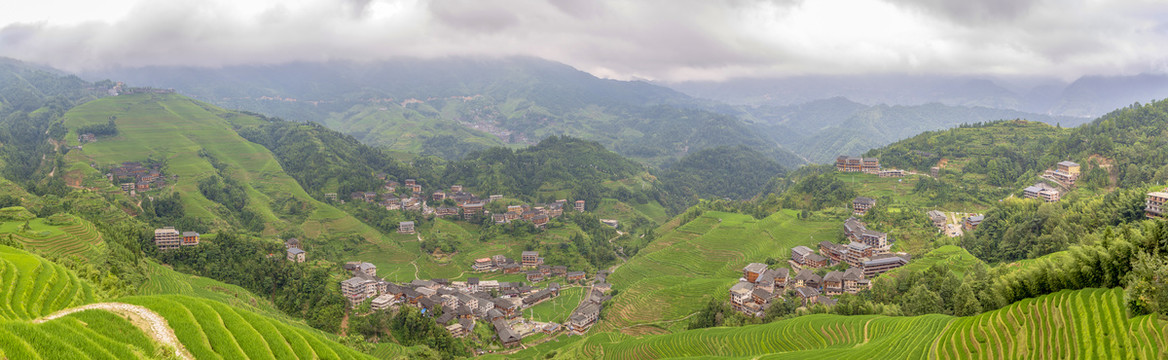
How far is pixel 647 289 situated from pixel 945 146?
43939 millimetres

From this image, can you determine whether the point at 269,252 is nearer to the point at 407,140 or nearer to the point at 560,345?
the point at 560,345

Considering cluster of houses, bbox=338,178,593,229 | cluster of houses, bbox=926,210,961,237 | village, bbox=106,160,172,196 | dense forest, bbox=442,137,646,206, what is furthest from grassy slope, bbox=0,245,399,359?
dense forest, bbox=442,137,646,206

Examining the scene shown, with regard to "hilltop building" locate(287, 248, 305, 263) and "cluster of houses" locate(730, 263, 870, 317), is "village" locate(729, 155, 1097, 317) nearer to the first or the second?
"cluster of houses" locate(730, 263, 870, 317)

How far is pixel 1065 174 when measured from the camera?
157 ft

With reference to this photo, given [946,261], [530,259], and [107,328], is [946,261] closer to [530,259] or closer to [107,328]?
[530,259]

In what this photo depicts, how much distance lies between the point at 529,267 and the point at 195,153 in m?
46.2

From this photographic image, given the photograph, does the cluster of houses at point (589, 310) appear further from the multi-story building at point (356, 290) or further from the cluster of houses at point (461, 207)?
the cluster of houses at point (461, 207)

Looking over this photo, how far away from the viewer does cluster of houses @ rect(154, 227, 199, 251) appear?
38312 mm

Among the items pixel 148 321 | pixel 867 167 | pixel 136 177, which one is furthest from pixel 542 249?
pixel 148 321

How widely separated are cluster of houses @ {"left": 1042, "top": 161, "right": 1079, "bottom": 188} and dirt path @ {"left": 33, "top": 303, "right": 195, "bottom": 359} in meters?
61.4

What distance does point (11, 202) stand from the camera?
3681 cm

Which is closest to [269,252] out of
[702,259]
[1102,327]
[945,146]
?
[702,259]

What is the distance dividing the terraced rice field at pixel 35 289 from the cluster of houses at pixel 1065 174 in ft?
210

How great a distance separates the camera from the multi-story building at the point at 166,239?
38312 millimetres
